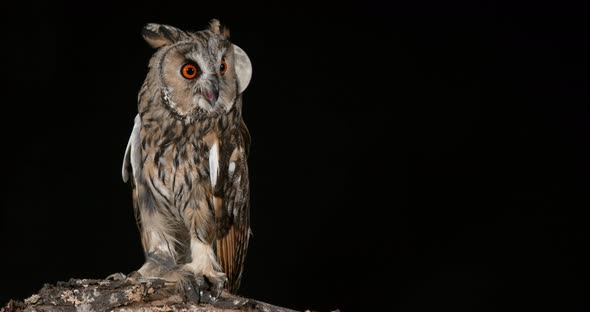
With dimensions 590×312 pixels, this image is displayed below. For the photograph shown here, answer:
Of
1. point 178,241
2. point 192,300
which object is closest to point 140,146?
point 178,241

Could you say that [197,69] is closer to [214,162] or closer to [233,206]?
[214,162]

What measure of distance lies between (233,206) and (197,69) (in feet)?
1.33

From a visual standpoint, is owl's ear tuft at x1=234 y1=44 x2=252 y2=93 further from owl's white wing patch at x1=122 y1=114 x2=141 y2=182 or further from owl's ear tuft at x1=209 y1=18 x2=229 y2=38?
owl's white wing patch at x1=122 y1=114 x2=141 y2=182

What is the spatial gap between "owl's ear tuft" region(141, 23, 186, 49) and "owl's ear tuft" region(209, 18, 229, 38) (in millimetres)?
92

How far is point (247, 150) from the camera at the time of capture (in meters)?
2.11

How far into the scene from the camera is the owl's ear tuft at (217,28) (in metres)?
1.93

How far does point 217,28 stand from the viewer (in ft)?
6.36

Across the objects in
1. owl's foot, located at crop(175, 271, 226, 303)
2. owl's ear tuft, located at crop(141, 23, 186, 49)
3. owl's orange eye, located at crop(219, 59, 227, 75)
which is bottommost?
owl's foot, located at crop(175, 271, 226, 303)

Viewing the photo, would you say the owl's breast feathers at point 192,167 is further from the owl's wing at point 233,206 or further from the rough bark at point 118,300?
the rough bark at point 118,300

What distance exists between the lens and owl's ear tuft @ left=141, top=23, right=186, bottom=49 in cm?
188

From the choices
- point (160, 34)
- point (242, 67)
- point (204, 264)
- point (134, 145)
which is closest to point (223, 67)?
point (242, 67)

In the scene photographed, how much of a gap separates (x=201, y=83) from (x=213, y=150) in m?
0.20

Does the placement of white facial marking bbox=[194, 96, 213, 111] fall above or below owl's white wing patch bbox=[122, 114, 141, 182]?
above

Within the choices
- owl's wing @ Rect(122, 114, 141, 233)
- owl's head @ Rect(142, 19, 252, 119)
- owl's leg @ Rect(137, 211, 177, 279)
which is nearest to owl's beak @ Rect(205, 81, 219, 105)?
owl's head @ Rect(142, 19, 252, 119)
